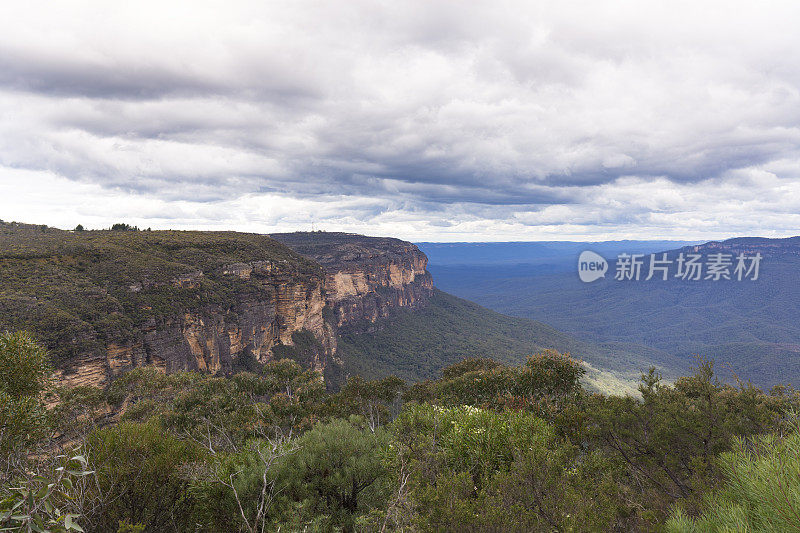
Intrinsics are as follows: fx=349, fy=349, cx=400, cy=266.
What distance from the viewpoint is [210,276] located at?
73.5 metres

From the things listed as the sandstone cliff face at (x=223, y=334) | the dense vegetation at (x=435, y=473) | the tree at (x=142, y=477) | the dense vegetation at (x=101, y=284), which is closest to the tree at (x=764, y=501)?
the dense vegetation at (x=435, y=473)

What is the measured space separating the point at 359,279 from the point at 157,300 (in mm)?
101560

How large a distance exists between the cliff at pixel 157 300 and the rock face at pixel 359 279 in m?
34.4

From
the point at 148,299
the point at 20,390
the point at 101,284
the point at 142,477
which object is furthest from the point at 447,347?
the point at 142,477

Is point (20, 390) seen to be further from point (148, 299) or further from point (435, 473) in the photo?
point (148, 299)

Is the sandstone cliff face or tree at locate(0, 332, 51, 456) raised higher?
tree at locate(0, 332, 51, 456)

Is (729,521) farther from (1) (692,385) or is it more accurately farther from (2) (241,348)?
(2) (241,348)

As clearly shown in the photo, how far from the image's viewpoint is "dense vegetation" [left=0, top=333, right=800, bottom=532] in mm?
7134

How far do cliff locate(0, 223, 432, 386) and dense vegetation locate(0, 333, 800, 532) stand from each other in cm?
3332

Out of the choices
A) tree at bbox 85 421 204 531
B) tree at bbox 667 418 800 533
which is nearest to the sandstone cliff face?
tree at bbox 85 421 204 531

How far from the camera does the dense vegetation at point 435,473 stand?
7.13m

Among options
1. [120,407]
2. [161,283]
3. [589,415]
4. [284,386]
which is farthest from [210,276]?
[589,415]

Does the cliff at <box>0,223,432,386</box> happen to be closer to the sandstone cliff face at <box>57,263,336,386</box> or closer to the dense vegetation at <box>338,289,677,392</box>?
the sandstone cliff face at <box>57,263,336,386</box>

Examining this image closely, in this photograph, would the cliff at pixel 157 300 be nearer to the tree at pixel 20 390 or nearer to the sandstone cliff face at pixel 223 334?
the sandstone cliff face at pixel 223 334
